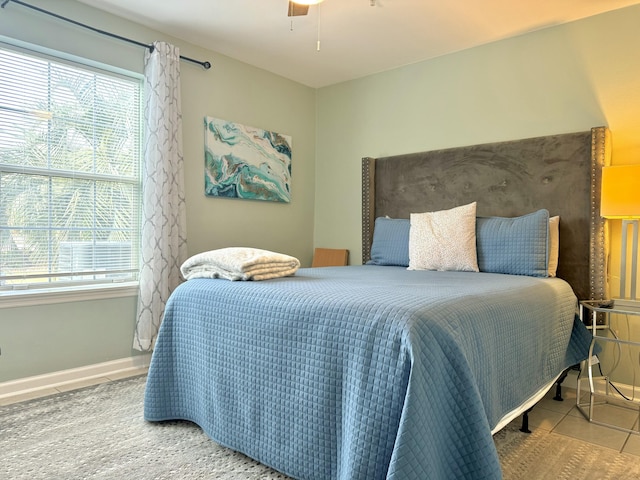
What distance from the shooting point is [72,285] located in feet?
9.80

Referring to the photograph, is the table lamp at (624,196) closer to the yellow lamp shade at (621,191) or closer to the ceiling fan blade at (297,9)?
the yellow lamp shade at (621,191)

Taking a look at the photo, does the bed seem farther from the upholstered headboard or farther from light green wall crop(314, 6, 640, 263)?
light green wall crop(314, 6, 640, 263)

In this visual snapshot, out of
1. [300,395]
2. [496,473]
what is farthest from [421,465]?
[300,395]

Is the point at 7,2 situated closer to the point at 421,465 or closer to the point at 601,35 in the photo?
the point at 421,465

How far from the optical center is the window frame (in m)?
2.69

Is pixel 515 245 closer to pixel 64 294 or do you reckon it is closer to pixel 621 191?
pixel 621 191

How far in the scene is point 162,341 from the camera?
2.22 m

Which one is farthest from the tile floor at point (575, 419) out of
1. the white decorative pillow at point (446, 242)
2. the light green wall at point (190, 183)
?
the white decorative pillow at point (446, 242)

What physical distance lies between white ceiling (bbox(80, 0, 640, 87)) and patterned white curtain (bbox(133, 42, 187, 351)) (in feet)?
1.03

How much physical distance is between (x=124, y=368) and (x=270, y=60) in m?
2.74

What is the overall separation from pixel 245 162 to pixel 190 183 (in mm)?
569

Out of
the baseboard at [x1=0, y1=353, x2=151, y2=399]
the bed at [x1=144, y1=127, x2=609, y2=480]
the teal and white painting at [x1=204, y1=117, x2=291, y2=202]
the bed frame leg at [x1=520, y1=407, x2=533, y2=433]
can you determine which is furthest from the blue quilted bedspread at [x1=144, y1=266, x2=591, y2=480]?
the teal and white painting at [x1=204, y1=117, x2=291, y2=202]

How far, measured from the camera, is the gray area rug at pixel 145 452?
178cm

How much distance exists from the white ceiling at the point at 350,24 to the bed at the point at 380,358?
922 millimetres
